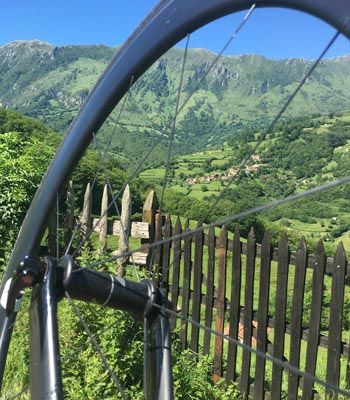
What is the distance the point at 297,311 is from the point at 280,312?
0.64ft

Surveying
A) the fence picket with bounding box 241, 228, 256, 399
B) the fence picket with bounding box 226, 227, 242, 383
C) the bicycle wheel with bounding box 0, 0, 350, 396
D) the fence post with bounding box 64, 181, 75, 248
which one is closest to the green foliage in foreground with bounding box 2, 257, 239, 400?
the fence picket with bounding box 241, 228, 256, 399

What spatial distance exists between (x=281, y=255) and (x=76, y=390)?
1.87 meters

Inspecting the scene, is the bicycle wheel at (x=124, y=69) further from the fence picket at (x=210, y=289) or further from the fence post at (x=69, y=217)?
the fence post at (x=69, y=217)

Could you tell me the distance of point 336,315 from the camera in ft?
12.9

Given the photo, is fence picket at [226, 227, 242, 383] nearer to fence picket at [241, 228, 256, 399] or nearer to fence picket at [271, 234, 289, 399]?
fence picket at [241, 228, 256, 399]

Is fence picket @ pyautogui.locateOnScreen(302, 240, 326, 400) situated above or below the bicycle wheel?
below

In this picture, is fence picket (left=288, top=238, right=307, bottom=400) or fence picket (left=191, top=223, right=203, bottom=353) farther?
fence picket (left=191, top=223, right=203, bottom=353)

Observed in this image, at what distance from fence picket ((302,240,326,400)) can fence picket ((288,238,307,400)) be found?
0.09 meters

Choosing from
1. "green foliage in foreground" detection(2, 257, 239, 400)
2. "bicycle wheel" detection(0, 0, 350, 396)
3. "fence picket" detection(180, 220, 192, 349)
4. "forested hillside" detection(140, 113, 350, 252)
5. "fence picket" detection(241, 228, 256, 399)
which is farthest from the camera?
"fence picket" detection(180, 220, 192, 349)

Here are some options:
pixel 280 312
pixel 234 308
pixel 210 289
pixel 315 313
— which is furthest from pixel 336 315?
pixel 210 289

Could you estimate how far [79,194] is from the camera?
9.41 m

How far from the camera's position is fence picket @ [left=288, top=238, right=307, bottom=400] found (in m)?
4.04

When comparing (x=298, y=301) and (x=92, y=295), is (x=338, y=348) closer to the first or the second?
(x=298, y=301)

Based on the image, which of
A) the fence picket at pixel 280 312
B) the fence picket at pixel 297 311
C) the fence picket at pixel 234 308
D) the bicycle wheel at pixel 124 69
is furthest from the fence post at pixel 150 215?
the bicycle wheel at pixel 124 69
